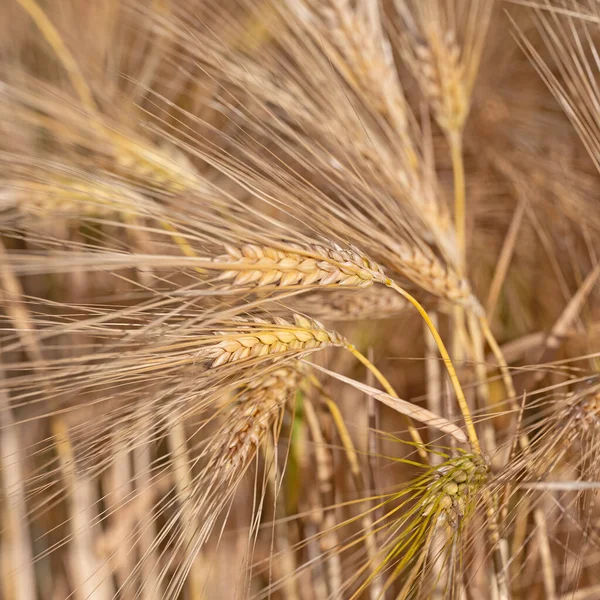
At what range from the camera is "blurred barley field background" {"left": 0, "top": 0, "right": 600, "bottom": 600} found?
0.41m

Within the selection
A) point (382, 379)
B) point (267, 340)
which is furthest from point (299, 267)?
point (382, 379)

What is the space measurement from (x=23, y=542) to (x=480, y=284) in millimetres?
745

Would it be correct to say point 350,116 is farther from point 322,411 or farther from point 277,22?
point 322,411

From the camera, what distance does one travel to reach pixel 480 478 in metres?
0.43

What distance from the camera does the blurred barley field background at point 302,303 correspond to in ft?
1.36

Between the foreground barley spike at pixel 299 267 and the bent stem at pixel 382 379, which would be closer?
the foreground barley spike at pixel 299 267

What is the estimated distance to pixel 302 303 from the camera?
22.3 inches

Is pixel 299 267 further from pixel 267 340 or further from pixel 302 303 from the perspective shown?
pixel 302 303

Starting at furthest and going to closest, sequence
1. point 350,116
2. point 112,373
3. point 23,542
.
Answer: point 23,542, point 350,116, point 112,373

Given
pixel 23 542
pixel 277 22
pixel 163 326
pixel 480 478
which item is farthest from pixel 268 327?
pixel 23 542

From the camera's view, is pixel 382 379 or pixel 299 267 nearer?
pixel 299 267

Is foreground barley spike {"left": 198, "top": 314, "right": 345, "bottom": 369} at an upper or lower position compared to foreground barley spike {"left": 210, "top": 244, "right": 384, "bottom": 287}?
lower

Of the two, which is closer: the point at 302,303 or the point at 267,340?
the point at 267,340

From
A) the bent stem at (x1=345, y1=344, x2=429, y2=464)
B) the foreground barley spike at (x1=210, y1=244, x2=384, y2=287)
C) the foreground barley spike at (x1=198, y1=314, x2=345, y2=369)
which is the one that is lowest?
the bent stem at (x1=345, y1=344, x2=429, y2=464)
